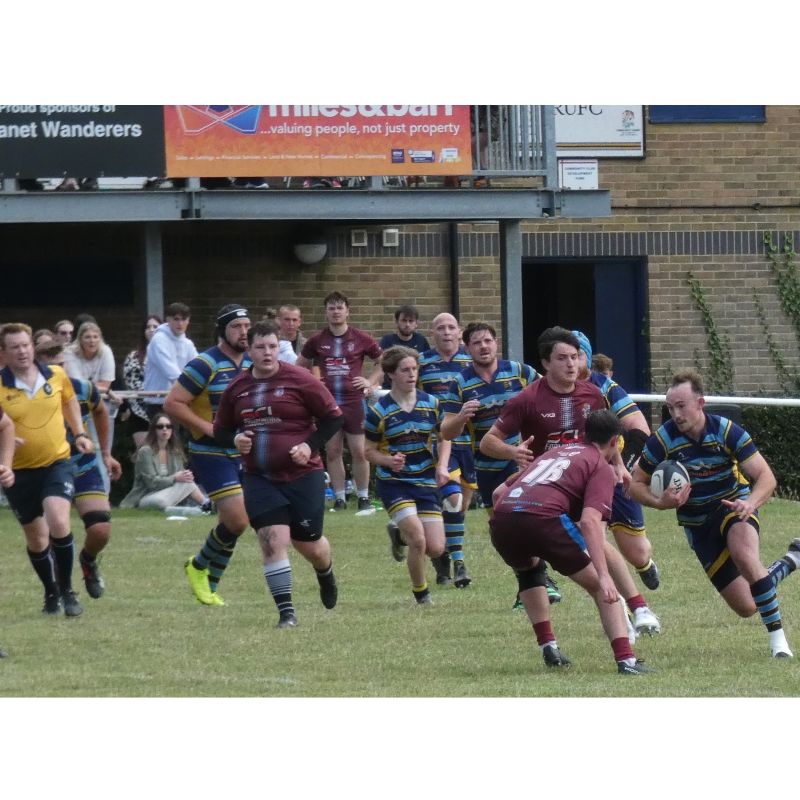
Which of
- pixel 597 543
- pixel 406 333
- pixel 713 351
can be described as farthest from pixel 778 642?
pixel 713 351

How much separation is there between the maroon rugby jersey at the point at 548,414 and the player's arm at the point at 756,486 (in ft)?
3.44

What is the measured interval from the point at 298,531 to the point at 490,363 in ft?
6.59

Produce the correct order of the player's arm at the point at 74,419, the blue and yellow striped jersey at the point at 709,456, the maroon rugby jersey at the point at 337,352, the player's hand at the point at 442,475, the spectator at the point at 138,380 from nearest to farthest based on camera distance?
1. the blue and yellow striped jersey at the point at 709,456
2. the player's arm at the point at 74,419
3. the player's hand at the point at 442,475
4. the maroon rugby jersey at the point at 337,352
5. the spectator at the point at 138,380

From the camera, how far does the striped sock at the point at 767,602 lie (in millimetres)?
9352

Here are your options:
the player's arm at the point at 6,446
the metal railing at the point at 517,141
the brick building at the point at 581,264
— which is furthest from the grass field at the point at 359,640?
the brick building at the point at 581,264

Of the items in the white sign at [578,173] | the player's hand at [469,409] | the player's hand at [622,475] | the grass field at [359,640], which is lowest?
the grass field at [359,640]

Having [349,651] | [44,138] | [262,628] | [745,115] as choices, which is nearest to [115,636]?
[262,628]

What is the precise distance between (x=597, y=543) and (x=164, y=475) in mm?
9356

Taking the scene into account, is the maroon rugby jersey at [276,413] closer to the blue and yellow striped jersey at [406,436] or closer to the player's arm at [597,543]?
the blue and yellow striped jersey at [406,436]

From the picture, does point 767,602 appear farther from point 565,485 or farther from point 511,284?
point 511,284

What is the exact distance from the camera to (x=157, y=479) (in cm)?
1712

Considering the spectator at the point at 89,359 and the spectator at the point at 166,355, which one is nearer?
the spectator at the point at 89,359

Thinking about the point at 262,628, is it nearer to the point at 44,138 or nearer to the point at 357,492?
the point at 357,492

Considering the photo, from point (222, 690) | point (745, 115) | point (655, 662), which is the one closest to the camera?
point (222, 690)
